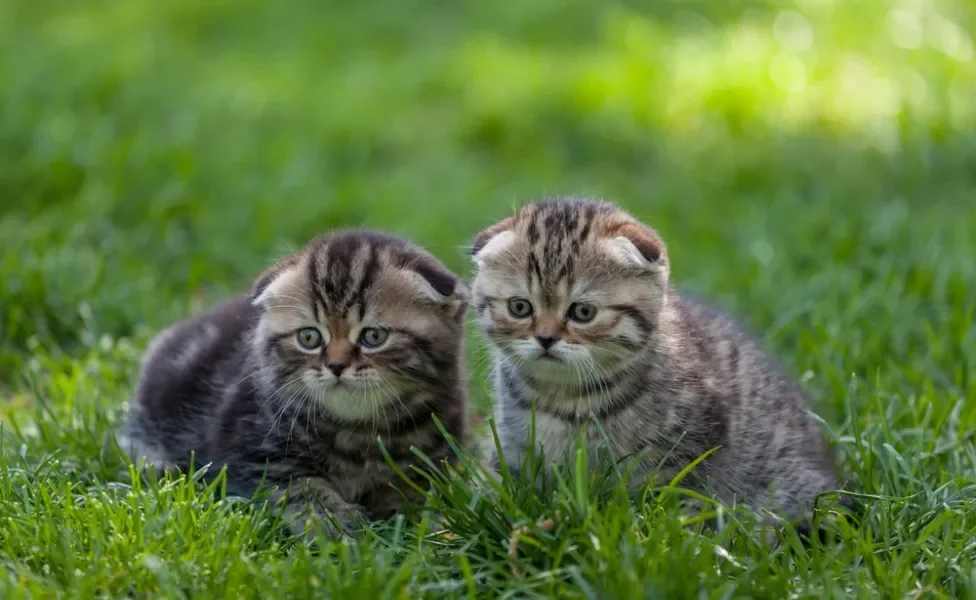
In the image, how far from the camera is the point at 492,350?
3.97 metres

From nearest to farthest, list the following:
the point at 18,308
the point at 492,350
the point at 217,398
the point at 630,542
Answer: the point at 630,542
the point at 492,350
the point at 217,398
the point at 18,308

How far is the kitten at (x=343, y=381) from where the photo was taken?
156 inches

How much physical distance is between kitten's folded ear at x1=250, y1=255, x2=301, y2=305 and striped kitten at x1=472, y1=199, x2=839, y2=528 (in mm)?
728

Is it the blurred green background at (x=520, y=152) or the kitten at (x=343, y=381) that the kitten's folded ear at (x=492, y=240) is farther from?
the blurred green background at (x=520, y=152)

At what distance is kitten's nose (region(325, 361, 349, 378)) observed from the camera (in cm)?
389

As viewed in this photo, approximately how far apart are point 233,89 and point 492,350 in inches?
236

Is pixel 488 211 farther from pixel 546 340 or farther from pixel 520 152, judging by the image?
pixel 546 340

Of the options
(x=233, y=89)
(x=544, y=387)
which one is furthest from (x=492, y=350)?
(x=233, y=89)

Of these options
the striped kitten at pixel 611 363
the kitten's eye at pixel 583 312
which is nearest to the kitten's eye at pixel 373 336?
the striped kitten at pixel 611 363

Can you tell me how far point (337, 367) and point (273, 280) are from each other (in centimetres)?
51

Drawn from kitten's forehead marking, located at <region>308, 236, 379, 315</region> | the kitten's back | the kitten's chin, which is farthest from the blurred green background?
kitten's forehead marking, located at <region>308, 236, 379, 315</region>

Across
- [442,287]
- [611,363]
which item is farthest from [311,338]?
[611,363]

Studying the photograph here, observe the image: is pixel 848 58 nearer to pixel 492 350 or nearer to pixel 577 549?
pixel 492 350

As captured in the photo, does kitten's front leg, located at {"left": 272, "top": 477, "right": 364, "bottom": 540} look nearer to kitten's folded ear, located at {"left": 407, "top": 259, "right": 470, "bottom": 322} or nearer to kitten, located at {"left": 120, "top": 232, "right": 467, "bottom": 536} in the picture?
kitten, located at {"left": 120, "top": 232, "right": 467, "bottom": 536}
